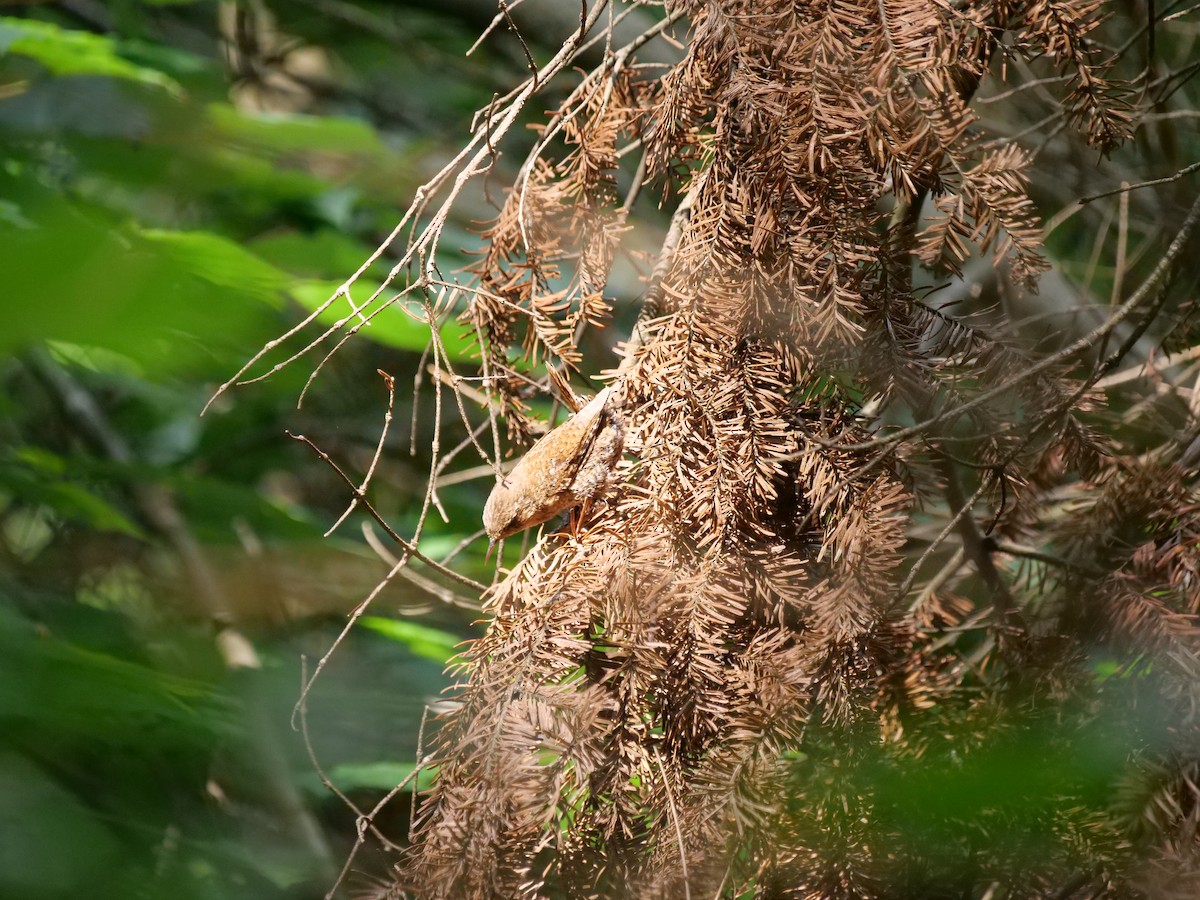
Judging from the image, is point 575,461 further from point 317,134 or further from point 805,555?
point 317,134

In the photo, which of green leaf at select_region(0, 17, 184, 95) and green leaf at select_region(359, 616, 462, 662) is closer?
green leaf at select_region(0, 17, 184, 95)

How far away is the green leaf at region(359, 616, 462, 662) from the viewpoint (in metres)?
1.50

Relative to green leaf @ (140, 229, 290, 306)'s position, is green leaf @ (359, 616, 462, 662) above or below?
above

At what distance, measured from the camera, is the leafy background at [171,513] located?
32cm

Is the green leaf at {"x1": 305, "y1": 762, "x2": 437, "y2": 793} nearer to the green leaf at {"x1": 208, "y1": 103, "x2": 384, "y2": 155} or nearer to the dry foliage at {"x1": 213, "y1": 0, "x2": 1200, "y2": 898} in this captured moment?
the dry foliage at {"x1": 213, "y1": 0, "x2": 1200, "y2": 898}

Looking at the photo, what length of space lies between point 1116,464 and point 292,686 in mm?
734

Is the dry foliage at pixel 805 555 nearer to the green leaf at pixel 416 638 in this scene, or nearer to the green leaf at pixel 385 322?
the green leaf at pixel 385 322

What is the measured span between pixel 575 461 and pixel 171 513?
1068mm

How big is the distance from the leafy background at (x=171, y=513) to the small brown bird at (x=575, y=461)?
4.6 inches

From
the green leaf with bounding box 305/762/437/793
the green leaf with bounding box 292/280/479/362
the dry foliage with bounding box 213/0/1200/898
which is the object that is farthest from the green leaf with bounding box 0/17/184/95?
the green leaf with bounding box 305/762/437/793

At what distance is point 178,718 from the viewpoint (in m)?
0.43

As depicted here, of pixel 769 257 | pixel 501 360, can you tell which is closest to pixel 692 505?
pixel 769 257

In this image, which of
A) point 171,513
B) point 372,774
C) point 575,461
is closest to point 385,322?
point 171,513

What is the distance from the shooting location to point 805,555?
70 cm
